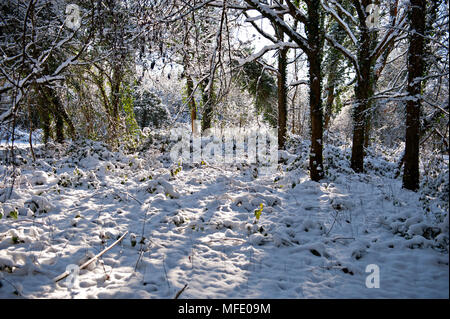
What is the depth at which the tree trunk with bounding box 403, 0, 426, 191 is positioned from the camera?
16.1 ft

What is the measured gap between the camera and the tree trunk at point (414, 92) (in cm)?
491

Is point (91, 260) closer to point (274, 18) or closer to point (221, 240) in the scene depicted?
point (221, 240)

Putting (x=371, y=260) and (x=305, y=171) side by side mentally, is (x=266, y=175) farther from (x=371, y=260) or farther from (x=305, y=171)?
(x=371, y=260)

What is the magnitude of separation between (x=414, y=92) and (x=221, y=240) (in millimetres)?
4922

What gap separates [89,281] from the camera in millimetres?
2701

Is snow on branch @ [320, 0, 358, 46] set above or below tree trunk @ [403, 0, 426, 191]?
above

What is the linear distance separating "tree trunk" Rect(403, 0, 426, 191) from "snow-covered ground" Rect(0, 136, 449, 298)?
0.53m

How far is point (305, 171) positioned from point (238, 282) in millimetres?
5325

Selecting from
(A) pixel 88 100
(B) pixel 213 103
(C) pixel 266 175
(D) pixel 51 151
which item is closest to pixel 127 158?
(A) pixel 88 100

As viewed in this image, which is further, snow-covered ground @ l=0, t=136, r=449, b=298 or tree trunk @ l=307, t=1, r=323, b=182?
tree trunk @ l=307, t=1, r=323, b=182

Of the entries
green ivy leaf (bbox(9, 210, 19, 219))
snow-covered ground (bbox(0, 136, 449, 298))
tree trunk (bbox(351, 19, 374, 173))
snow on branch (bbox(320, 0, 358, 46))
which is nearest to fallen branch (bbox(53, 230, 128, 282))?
snow-covered ground (bbox(0, 136, 449, 298))

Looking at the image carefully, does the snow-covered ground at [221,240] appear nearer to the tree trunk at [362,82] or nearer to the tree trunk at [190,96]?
the tree trunk at [362,82]

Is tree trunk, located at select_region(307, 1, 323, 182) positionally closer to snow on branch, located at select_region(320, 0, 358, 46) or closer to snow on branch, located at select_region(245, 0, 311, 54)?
snow on branch, located at select_region(245, 0, 311, 54)

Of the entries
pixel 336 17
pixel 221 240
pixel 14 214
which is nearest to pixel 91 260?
pixel 221 240
